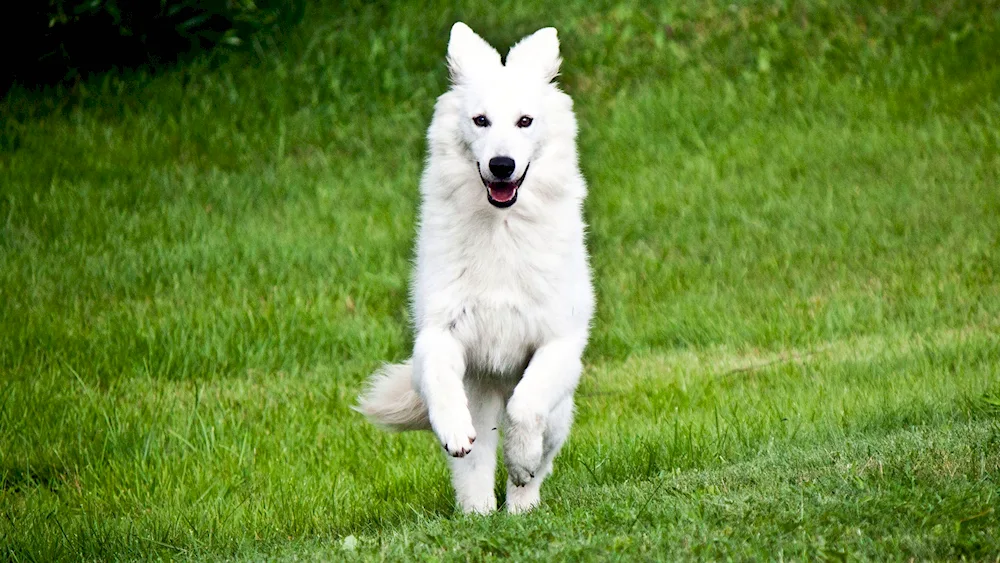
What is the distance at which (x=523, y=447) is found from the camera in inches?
205

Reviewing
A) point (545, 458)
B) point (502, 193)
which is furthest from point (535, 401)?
point (502, 193)

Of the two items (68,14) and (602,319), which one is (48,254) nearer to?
(68,14)

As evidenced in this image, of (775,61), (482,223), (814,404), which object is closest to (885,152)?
(775,61)

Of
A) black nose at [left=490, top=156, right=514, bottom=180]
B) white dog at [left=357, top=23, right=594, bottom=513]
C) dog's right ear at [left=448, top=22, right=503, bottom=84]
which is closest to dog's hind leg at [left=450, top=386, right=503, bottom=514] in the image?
white dog at [left=357, top=23, right=594, bottom=513]

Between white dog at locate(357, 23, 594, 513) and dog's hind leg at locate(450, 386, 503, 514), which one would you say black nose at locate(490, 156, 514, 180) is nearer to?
white dog at locate(357, 23, 594, 513)

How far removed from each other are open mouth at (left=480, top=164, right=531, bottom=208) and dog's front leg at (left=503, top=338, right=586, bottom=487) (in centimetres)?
63

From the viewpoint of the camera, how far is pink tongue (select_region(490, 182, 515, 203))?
5.36 metres

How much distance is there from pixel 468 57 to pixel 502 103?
0.40 meters

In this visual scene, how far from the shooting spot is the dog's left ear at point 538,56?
5.71m

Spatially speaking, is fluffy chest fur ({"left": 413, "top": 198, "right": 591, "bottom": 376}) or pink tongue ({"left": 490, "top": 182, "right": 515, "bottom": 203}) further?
fluffy chest fur ({"left": 413, "top": 198, "right": 591, "bottom": 376})

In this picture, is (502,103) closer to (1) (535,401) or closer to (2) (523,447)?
(1) (535,401)

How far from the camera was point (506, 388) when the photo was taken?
19.1ft

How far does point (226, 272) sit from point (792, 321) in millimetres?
4257

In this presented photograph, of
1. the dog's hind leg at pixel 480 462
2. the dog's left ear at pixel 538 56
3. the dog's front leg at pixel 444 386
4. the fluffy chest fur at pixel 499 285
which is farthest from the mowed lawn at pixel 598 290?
the dog's left ear at pixel 538 56
